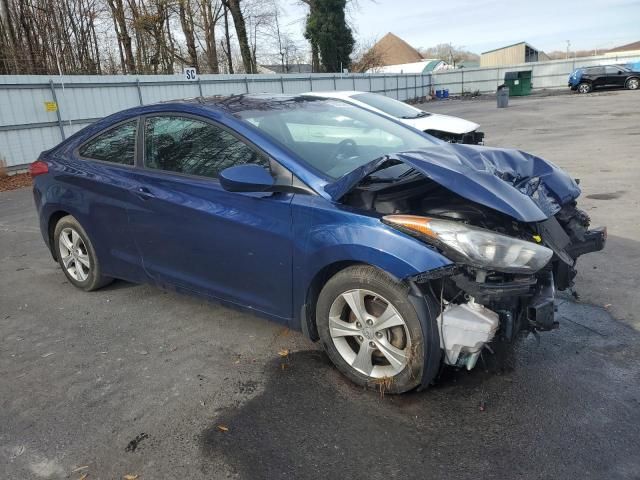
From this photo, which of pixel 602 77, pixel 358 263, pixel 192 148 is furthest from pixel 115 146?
pixel 602 77

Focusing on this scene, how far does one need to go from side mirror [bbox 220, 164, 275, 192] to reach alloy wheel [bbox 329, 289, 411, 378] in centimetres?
78

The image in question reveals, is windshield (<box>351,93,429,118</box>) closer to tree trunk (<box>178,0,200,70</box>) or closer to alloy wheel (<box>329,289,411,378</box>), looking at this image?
alloy wheel (<box>329,289,411,378</box>)

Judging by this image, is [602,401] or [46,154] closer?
[602,401]

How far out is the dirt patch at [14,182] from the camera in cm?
1214

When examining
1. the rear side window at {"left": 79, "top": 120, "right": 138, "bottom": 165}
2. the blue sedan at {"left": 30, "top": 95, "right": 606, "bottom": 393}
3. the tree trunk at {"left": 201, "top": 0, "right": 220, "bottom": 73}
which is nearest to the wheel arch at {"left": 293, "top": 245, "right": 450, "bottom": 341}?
the blue sedan at {"left": 30, "top": 95, "right": 606, "bottom": 393}

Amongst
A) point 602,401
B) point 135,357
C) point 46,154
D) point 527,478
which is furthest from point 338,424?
point 46,154

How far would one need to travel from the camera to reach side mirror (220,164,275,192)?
3.06 metres

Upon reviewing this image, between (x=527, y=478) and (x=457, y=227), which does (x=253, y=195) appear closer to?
(x=457, y=227)

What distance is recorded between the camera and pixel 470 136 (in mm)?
9539

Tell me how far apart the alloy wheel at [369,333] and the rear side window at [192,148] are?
101 centimetres

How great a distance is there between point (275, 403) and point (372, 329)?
0.68 metres

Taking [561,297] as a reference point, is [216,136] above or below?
above

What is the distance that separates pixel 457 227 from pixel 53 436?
2.36 metres

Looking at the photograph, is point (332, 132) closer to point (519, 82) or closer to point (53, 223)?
point (53, 223)
